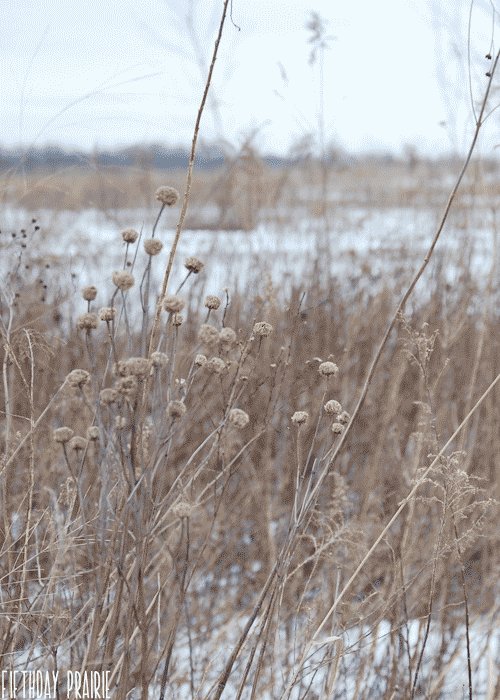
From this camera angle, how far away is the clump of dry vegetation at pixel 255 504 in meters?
0.90

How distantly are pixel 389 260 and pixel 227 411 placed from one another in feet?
12.6

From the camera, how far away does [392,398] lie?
7.32ft

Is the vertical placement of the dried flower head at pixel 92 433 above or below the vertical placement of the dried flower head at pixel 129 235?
Result: below

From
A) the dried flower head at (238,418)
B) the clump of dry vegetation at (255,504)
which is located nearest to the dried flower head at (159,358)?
the clump of dry vegetation at (255,504)

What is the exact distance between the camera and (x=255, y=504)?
7.68 feet

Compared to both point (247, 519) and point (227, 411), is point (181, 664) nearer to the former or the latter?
point (247, 519)

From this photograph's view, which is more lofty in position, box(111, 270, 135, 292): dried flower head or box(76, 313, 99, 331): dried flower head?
box(111, 270, 135, 292): dried flower head

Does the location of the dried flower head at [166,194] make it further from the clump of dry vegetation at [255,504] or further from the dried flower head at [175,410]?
the dried flower head at [175,410]

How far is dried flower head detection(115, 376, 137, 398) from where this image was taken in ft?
2.34

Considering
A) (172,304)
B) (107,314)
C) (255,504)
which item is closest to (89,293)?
(107,314)

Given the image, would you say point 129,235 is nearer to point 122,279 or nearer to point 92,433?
point 122,279

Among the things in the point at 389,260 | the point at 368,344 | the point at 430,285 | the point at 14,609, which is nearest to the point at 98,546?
the point at 14,609

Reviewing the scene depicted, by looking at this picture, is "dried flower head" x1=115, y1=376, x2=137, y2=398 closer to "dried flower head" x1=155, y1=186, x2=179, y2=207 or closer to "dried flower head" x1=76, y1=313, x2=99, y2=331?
"dried flower head" x1=76, y1=313, x2=99, y2=331

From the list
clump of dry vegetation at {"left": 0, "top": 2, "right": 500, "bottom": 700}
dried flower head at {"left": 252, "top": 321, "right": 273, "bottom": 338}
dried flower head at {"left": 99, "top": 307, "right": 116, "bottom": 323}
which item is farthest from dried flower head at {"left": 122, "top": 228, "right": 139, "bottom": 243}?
dried flower head at {"left": 252, "top": 321, "right": 273, "bottom": 338}
